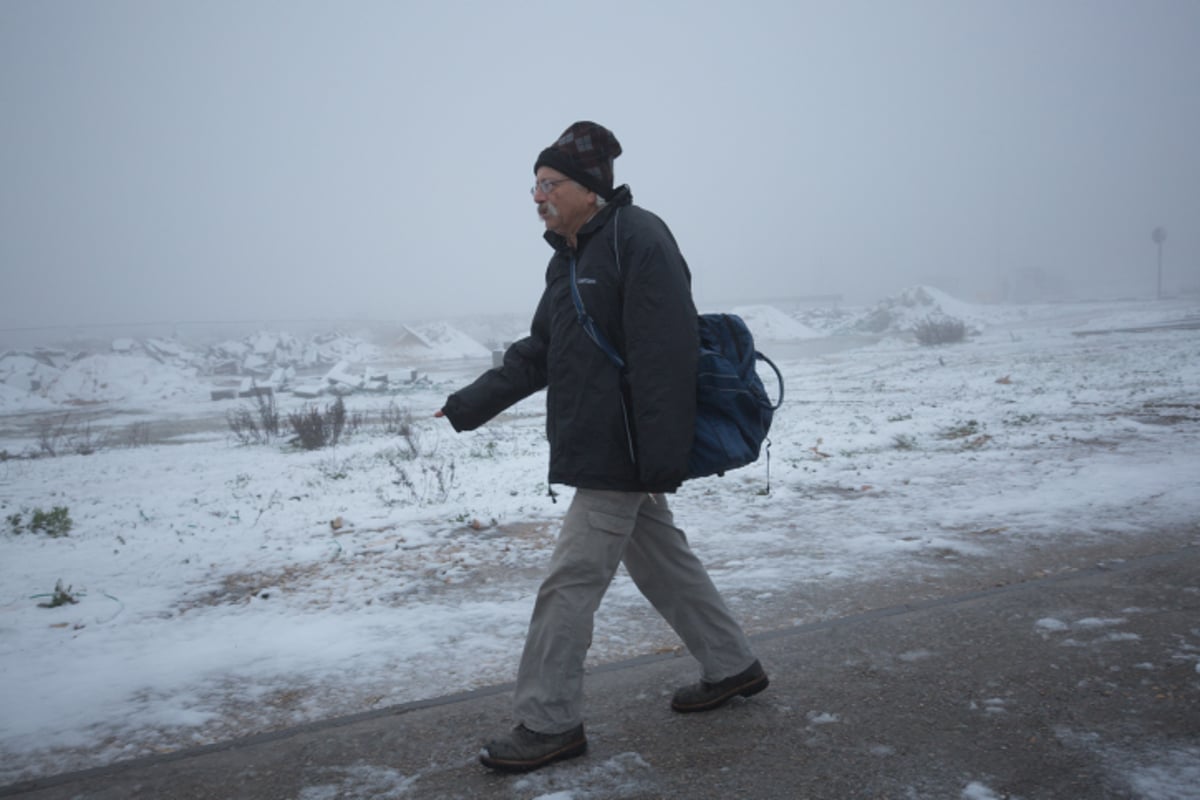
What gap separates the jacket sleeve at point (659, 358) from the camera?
221cm

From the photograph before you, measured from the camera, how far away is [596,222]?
7.92ft

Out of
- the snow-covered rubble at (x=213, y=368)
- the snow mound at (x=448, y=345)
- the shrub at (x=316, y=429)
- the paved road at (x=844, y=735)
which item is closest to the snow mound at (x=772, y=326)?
the snow mound at (x=448, y=345)

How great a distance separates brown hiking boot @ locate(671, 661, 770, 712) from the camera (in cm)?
250

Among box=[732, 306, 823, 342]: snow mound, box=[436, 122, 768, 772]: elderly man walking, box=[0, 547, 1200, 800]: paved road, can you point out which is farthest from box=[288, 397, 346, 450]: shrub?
A: box=[732, 306, 823, 342]: snow mound

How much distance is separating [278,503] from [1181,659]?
633cm

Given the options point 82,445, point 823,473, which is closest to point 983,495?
point 823,473

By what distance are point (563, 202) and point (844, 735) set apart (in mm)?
1889

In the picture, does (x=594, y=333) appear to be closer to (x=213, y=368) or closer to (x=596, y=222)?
(x=596, y=222)

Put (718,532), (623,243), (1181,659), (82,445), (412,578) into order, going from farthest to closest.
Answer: (82,445) → (718,532) → (412,578) → (1181,659) → (623,243)

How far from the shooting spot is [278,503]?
6660mm

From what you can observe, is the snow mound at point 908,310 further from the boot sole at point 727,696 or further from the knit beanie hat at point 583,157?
the knit beanie hat at point 583,157

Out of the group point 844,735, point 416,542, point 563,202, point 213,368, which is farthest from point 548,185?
point 213,368

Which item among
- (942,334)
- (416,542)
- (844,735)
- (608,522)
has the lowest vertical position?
(416,542)

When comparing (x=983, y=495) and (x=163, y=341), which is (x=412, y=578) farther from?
(x=163, y=341)
